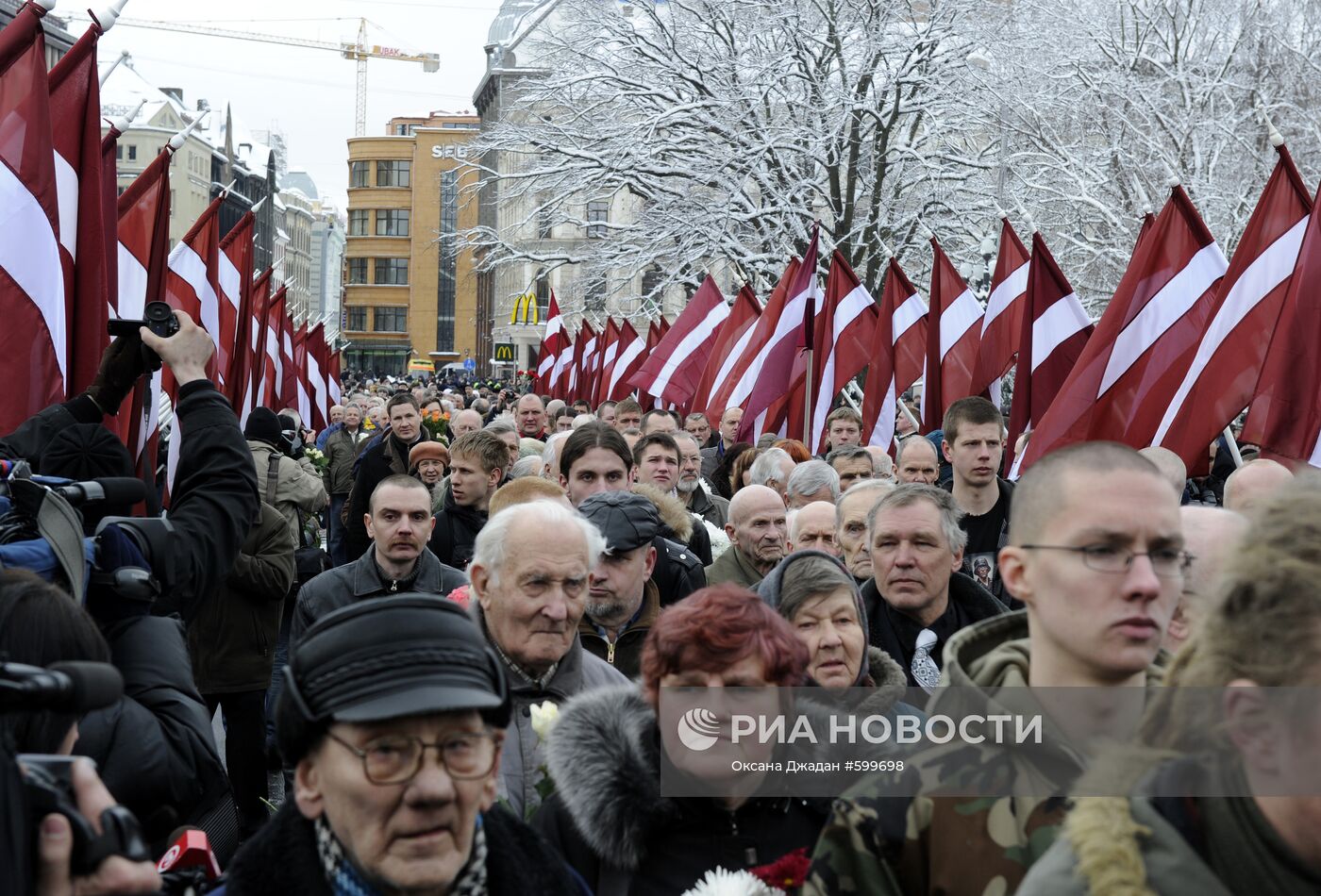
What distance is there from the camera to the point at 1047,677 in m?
2.47

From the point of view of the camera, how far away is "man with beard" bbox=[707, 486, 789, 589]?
668 centimetres

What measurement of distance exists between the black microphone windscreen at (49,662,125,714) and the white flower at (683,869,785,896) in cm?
125

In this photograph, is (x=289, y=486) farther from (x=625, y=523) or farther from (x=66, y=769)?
(x=66, y=769)

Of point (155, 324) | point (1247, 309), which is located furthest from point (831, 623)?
point (1247, 309)

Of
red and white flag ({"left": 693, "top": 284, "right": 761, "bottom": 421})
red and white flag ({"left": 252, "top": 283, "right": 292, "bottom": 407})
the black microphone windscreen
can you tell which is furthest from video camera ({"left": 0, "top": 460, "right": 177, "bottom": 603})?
red and white flag ({"left": 252, "top": 283, "right": 292, "bottom": 407})

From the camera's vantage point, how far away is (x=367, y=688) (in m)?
2.39

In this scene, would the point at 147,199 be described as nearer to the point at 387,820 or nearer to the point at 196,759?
the point at 196,759

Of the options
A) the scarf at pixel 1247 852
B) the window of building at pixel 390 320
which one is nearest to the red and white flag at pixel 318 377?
the scarf at pixel 1247 852

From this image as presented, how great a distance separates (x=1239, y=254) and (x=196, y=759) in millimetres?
6647

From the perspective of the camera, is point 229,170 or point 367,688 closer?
point 367,688

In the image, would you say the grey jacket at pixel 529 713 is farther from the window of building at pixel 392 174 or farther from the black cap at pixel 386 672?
the window of building at pixel 392 174

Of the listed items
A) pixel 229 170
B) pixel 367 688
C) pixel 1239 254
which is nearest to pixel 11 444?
pixel 367 688

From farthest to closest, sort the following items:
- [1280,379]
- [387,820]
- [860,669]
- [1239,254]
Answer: [1239,254], [1280,379], [860,669], [387,820]

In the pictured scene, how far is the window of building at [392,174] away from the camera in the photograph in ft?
417
